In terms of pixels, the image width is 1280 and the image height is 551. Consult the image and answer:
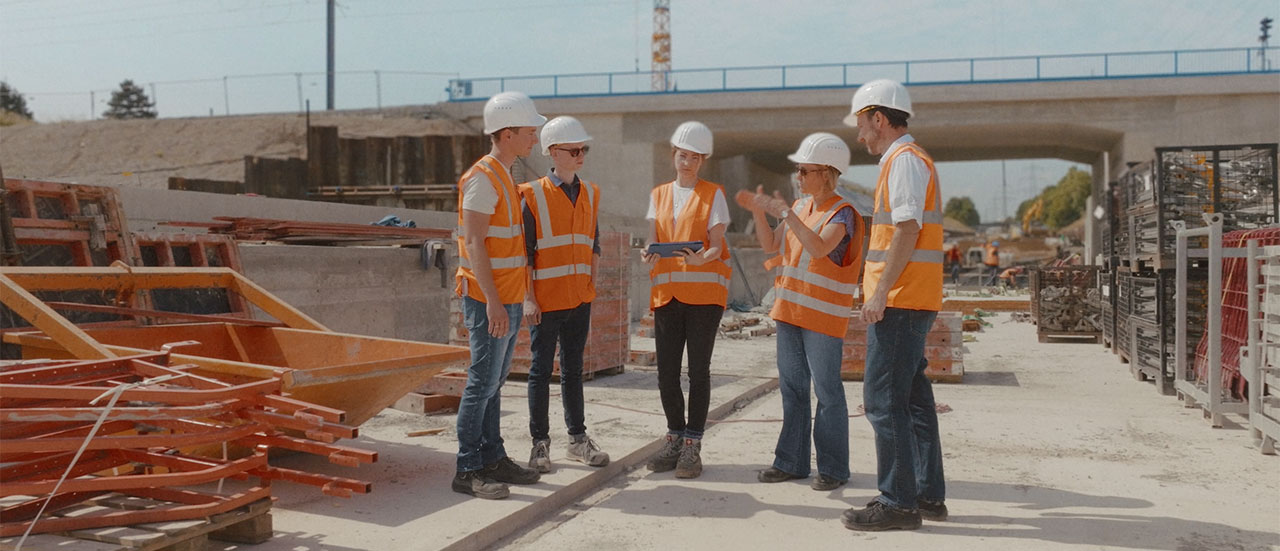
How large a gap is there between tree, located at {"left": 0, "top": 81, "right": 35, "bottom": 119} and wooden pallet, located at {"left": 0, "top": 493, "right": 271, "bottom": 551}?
6077cm

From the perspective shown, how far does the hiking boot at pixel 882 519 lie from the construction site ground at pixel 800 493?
0.05m

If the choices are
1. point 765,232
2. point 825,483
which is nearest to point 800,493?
point 825,483

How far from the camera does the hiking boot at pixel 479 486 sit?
479 cm

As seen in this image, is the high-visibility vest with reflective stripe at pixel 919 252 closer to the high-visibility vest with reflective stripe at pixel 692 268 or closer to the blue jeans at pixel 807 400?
the blue jeans at pixel 807 400

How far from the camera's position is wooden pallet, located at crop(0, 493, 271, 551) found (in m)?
3.47

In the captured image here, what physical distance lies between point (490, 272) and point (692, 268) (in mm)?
1204

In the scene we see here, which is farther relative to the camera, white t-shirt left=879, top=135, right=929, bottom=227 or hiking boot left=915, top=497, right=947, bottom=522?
hiking boot left=915, top=497, right=947, bottom=522

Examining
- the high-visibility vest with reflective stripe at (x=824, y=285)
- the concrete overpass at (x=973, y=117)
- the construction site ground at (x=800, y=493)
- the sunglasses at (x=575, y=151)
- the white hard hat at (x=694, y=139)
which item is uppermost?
the concrete overpass at (x=973, y=117)

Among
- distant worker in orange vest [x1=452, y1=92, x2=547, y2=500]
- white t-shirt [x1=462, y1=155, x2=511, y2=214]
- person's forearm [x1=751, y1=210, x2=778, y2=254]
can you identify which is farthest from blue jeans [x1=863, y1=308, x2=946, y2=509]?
white t-shirt [x1=462, y1=155, x2=511, y2=214]

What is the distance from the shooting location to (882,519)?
14.7ft

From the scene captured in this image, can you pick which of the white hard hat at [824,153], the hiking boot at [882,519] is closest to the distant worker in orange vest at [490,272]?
the white hard hat at [824,153]

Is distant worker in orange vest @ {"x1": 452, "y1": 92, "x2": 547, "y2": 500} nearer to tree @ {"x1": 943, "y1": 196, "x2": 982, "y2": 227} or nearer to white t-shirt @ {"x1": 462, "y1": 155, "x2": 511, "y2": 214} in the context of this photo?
white t-shirt @ {"x1": 462, "y1": 155, "x2": 511, "y2": 214}

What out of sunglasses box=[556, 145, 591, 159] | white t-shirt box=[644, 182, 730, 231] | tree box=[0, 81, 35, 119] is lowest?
white t-shirt box=[644, 182, 730, 231]

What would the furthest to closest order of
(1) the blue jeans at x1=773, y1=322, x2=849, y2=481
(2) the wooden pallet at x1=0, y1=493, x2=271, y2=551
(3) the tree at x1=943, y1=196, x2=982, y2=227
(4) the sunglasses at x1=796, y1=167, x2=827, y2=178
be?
1. (3) the tree at x1=943, y1=196, x2=982, y2=227
2. (1) the blue jeans at x1=773, y1=322, x2=849, y2=481
3. (4) the sunglasses at x1=796, y1=167, x2=827, y2=178
4. (2) the wooden pallet at x1=0, y1=493, x2=271, y2=551
